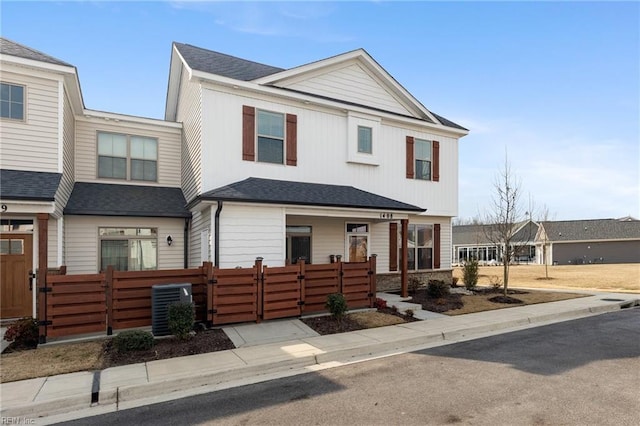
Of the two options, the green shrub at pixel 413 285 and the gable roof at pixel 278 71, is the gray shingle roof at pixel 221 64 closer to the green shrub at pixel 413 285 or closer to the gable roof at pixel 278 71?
the gable roof at pixel 278 71

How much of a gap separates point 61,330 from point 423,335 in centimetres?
753

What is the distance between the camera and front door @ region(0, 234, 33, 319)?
9938 mm

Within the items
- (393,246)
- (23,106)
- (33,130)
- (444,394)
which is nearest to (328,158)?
(393,246)

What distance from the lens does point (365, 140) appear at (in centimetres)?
1448

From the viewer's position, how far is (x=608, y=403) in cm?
507

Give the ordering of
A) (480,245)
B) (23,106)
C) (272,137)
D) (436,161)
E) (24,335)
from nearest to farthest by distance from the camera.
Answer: (24,335)
(23,106)
(272,137)
(436,161)
(480,245)

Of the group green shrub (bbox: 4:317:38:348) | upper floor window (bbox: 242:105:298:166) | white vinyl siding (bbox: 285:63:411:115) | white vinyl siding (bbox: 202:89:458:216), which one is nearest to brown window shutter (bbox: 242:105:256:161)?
upper floor window (bbox: 242:105:298:166)

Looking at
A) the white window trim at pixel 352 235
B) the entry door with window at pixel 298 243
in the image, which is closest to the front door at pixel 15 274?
the entry door with window at pixel 298 243

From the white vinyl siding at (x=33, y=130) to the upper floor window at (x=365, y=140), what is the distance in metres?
9.34

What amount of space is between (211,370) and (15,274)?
7231mm

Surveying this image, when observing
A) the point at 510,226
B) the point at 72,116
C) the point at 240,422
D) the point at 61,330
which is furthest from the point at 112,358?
the point at 510,226

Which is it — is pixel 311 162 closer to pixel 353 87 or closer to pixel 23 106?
pixel 353 87

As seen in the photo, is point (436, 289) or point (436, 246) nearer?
point (436, 289)

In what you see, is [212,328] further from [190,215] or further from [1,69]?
[1,69]
